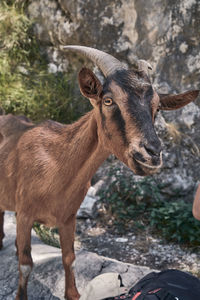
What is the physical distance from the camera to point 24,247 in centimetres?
291

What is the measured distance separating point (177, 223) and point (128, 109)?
3136 mm

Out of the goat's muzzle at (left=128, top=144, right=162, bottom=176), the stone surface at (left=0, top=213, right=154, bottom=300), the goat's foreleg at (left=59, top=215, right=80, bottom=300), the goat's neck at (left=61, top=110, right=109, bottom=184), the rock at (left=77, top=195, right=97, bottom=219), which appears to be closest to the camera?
the goat's muzzle at (left=128, top=144, right=162, bottom=176)

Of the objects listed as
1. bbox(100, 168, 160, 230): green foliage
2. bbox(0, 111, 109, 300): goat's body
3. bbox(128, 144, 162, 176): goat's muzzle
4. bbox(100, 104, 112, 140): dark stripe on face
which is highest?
bbox(100, 104, 112, 140): dark stripe on face

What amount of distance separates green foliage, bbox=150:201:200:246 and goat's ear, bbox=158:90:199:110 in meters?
2.76

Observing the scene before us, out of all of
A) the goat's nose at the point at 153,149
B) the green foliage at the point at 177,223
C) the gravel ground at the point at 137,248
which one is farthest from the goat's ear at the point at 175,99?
the green foliage at the point at 177,223

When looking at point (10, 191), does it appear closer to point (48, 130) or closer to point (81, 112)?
point (48, 130)

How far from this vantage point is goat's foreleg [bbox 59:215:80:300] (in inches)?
118

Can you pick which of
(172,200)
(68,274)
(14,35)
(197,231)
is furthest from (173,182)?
(14,35)

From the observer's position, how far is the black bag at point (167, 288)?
2.09m

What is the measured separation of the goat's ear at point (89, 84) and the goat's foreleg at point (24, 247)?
125 cm

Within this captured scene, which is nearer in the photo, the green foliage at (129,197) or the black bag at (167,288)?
the black bag at (167,288)

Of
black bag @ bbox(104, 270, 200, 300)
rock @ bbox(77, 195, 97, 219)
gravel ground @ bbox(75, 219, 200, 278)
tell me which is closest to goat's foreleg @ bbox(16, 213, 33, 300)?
black bag @ bbox(104, 270, 200, 300)

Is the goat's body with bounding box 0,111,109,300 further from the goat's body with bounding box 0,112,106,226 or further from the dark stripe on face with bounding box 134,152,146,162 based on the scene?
the dark stripe on face with bounding box 134,152,146,162

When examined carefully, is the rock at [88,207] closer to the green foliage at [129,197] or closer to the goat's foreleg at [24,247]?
the green foliage at [129,197]
